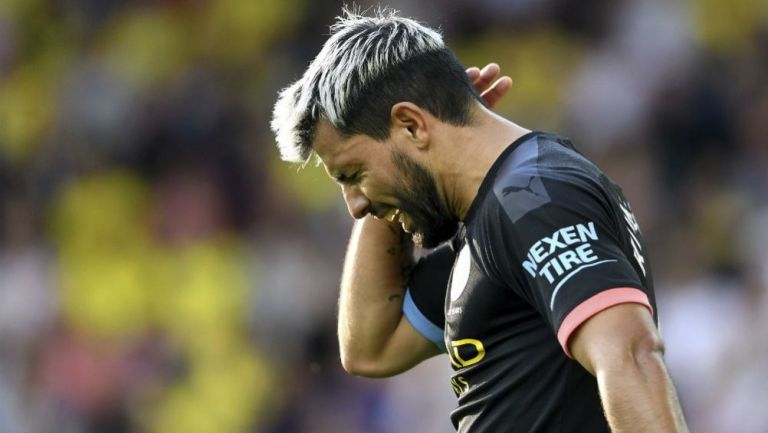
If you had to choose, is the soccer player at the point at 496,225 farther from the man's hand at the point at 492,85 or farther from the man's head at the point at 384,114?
the man's hand at the point at 492,85

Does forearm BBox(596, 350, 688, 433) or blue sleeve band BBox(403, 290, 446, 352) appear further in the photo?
blue sleeve band BBox(403, 290, 446, 352)

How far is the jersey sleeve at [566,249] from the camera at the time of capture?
2412 millimetres

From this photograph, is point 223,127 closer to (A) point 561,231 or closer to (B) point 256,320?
(B) point 256,320

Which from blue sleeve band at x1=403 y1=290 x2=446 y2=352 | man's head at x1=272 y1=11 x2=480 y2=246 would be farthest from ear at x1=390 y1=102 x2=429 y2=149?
blue sleeve band at x1=403 y1=290 x2=446 y2=352

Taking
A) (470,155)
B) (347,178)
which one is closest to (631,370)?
(470,155)

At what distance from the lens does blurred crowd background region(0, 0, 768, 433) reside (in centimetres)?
683

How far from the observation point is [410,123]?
2.88 metres

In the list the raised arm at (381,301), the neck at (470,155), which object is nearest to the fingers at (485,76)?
the raised arm at (381,301)

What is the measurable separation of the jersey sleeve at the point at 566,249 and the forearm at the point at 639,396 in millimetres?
117

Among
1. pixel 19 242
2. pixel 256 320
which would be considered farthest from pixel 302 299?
pixel 19 242

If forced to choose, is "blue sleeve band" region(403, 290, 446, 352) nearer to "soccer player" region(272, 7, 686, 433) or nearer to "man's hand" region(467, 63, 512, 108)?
"soccer player" region(272, 7, 686, 433)

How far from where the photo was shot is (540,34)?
8.28m

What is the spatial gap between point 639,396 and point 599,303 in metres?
0.18

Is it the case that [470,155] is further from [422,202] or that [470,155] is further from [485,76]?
[485,76]
